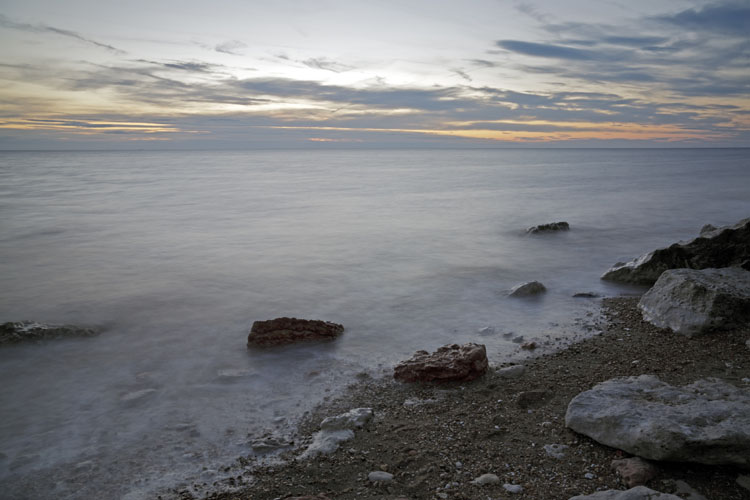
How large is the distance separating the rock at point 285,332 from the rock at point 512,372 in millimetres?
2368

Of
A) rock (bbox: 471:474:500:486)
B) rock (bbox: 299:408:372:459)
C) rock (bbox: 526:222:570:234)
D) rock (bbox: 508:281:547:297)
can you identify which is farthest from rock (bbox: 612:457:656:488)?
rock (bbox: 526:222:570:234)

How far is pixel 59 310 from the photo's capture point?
8273 millimetres

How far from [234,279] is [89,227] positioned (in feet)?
29.8

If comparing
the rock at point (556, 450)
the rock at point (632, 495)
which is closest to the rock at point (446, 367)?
the rock at point (556, 450)

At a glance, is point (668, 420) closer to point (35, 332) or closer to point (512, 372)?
point (512, 372)

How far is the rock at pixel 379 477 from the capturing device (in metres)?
3.66

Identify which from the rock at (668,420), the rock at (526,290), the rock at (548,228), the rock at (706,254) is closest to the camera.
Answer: the rock at (668,420)

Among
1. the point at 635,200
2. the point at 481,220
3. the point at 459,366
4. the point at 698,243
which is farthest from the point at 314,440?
the point at 635,200

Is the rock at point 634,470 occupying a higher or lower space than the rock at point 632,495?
lower

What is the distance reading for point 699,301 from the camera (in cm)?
619

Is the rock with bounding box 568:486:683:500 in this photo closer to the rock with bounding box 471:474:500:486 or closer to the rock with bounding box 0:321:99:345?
the rock with bounding box 471:474:500:486

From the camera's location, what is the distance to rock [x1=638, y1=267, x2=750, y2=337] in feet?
19.6

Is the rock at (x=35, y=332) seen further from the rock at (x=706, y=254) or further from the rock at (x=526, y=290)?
the rock at (x=706, y=254)

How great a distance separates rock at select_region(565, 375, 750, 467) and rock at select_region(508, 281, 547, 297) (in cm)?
397
